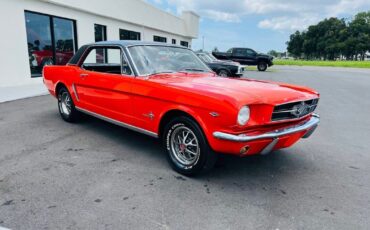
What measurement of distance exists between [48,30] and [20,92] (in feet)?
11.5

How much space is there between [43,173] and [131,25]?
15.3 metres

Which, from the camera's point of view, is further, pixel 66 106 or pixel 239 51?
pixel 239 51

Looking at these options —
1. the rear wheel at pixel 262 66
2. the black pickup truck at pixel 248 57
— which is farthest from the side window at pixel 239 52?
the rear wheel at pixel 262 66

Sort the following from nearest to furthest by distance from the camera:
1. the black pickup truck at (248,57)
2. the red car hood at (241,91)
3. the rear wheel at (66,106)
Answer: the red car hood at (241,91), the rear wheel at (66,106), the black pickup truck at (248,57)

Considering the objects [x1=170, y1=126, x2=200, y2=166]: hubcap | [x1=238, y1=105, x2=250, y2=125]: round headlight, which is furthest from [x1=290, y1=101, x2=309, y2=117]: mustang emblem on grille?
[x1=170, y1=126, x2=200, y2=166]: hubcap

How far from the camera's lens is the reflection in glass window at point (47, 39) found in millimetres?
10445

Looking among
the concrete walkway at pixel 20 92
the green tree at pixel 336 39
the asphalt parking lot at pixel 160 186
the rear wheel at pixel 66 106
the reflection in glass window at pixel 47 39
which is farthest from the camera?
the green tree at pixel 336 39

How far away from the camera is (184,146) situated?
3400 millimetres

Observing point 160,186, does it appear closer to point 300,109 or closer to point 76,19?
point 300,109

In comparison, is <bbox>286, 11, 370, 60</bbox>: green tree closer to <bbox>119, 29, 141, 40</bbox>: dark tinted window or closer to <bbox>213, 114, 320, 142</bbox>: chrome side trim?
<bbox>119, 29, 141, 40</bbox>: dark tinted window

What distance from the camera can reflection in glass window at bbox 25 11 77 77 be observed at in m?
10.4

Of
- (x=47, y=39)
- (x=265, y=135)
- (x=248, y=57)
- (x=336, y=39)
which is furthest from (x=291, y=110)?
(x=336, y=39)

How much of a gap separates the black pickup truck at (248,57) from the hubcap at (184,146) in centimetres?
2119

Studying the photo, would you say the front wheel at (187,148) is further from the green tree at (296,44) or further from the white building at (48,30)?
the green tree at (296,44)
